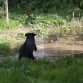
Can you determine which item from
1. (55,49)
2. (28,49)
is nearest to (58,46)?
(55,49)

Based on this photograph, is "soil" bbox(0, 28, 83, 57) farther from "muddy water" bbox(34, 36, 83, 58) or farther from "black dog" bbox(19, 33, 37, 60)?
"black dog" bbox(19, 33, 37, 60)

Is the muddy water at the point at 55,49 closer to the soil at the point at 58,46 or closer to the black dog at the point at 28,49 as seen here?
the soil at the point at 58,46

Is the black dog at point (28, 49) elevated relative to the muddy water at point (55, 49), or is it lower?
elevated

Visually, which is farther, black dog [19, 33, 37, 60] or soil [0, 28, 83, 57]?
soil [0, 28, 83, 57]

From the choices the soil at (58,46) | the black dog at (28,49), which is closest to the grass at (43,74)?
the black dog at (28,49)

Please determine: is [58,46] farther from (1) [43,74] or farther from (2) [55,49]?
(1) [43,74]

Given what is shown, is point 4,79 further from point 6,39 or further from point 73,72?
point 6,39

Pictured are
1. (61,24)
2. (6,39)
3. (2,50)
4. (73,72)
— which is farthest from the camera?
(61,24)

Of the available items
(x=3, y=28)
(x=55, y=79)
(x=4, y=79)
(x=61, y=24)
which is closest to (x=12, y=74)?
(x=4, y=79)

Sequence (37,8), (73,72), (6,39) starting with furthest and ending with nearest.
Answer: (6,39), (73,72), (37,8)

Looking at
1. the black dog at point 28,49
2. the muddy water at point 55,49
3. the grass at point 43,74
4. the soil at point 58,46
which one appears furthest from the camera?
the soil at point 58,46

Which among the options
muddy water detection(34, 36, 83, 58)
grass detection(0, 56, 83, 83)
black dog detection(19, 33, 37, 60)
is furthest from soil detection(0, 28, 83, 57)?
grass detection(0, 56, 83, 83)

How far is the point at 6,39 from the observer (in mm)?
14102

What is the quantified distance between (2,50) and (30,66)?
393 centimetres
